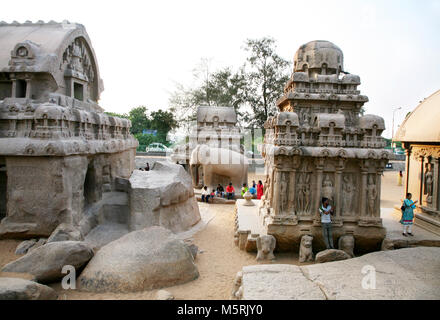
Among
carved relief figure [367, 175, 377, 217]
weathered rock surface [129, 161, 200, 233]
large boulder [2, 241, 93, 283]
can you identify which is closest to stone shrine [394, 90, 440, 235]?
carved relief figure [367, 175, 377, 217]

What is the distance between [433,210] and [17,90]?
1212cm

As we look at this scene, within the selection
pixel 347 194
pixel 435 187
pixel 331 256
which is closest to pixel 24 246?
pixel 331 256

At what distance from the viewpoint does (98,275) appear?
233 inches

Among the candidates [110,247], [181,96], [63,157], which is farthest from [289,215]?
[181,96]

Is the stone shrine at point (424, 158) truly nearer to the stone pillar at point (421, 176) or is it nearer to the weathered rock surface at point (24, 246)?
the stone pillar at point (421, 176)

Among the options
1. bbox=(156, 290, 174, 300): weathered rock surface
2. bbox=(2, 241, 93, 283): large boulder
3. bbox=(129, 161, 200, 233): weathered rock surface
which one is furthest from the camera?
bbox=(129, 161, 200, 233): weathered rock surface

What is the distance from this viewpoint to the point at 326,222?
766 cm

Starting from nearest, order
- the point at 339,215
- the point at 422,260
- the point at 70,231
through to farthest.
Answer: the point at 422,260
the point at 70,231
the point at 339,215

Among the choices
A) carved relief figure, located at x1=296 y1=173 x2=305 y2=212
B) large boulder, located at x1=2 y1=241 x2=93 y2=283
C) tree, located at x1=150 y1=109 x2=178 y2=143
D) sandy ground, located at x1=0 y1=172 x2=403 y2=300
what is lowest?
sandy ground, located at x1=0 y1=172 x2=403 y2=300

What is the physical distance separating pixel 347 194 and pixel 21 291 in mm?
6961

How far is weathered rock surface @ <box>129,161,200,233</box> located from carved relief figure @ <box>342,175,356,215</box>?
446 centimetres

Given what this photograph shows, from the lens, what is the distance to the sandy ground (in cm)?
576

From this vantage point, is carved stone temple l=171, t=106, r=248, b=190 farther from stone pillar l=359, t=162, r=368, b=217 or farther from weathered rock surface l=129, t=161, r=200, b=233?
stone pillar l=359, t=162, r=368, b=217

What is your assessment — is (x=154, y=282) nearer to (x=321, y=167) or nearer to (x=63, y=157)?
(x=63, y=157)
